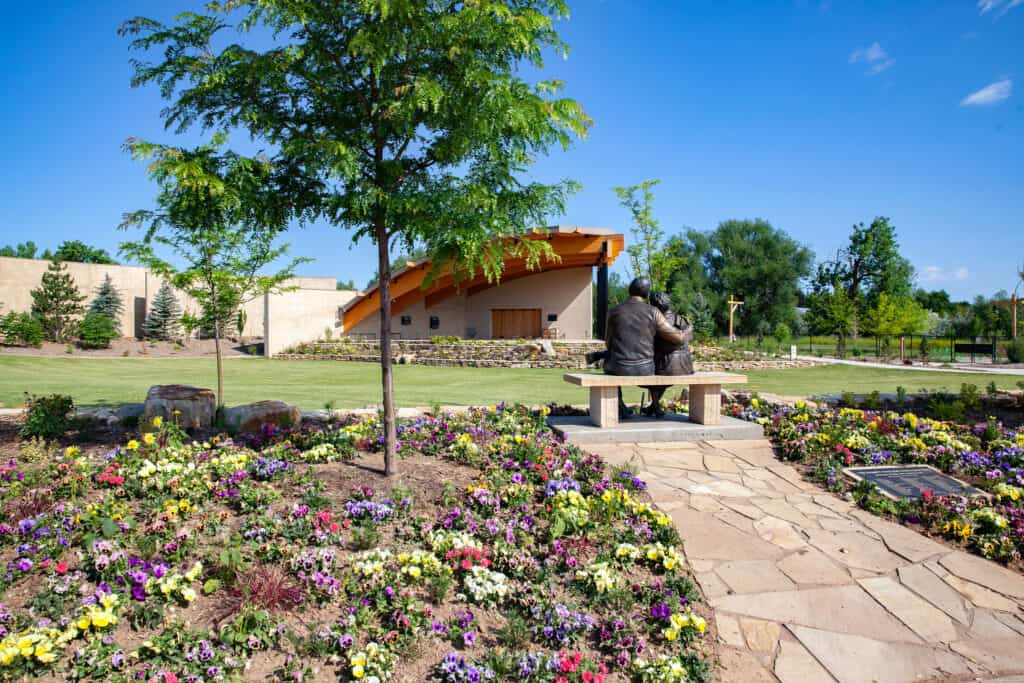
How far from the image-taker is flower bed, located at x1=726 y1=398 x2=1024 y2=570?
4309 millimetres

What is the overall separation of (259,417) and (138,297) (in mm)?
31441

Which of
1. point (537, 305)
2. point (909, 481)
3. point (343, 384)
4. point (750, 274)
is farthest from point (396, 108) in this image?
point (750, 274)

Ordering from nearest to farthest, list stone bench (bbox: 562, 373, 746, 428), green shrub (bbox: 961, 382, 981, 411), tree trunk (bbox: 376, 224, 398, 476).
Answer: tree trunk (bbox: 376, 224, 398, 476), stone bench (bbox: 562, 373, 746, 428), green shrub (bbox: 961, 382, 981, 411)

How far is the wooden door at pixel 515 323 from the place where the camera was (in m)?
28.5

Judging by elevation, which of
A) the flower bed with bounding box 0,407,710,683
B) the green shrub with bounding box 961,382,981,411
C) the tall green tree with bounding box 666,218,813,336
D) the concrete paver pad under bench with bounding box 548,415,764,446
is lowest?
the flower bed with bounding box 0,407,710,683

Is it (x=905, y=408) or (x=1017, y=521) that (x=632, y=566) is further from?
(x=905, y=408)

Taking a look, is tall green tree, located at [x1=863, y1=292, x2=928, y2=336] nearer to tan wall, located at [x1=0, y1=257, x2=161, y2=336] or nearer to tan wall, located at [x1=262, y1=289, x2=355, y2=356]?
tan wall, located at [x1=262, y1=289, x2=355, y2=356]

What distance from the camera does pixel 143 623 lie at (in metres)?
2.78

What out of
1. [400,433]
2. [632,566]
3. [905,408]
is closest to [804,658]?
[632,566]

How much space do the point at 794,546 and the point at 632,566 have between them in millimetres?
1416

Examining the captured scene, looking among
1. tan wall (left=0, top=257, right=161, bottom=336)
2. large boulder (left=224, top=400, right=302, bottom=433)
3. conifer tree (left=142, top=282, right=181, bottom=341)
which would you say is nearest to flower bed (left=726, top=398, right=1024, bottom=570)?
large boulder (left=224, top=400, right=302, bottom=433)

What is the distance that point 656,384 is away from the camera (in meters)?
6.78

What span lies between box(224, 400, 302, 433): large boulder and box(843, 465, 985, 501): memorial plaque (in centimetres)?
578

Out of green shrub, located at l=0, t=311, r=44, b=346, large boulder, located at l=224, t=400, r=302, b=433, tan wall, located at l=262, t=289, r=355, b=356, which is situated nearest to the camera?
large boulder, located at l=224, t=400, r=302, b=433
